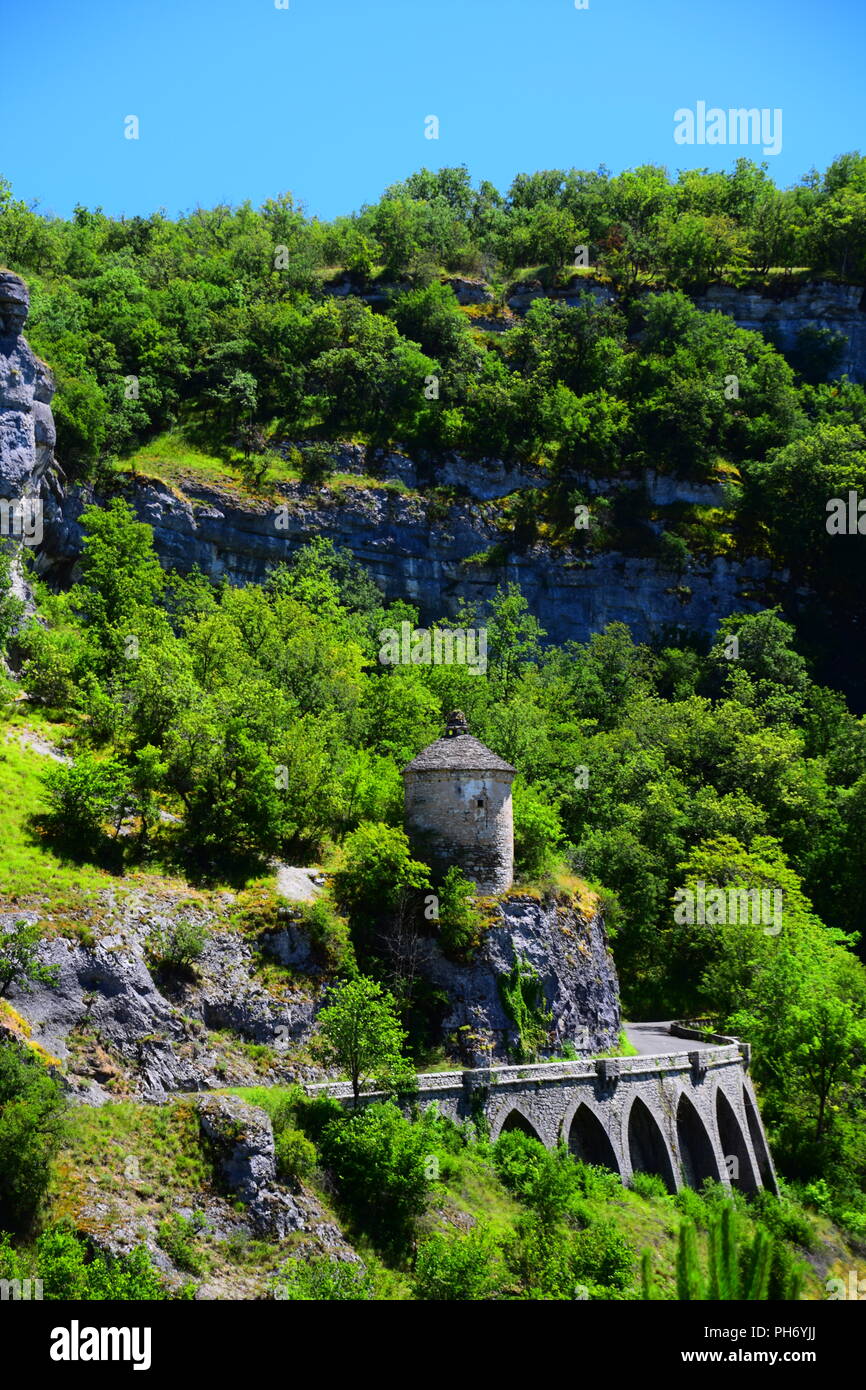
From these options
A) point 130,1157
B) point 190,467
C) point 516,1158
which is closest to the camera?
point 130,1157

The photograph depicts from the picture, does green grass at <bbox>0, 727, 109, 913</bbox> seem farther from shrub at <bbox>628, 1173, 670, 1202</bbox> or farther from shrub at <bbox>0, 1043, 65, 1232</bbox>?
shrub at <bbox>628, 1173, 670, 1202</bbox>

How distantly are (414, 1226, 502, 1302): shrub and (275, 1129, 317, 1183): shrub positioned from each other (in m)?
3.38

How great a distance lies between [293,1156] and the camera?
104 feet

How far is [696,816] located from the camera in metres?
69.3

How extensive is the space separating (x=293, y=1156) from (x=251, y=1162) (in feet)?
4.35

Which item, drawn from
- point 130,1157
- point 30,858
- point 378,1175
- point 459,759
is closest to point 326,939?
point 459,759

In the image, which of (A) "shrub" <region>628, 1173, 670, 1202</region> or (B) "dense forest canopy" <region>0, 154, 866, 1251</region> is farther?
(B) "dense forest canopy" <region>0, 154, 866, 1251</region>

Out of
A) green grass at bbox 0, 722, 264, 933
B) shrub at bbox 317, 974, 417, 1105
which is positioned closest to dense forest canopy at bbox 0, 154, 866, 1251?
green grass at bbox 0, 722, 264, 933

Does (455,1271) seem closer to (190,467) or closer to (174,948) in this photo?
(174,948)

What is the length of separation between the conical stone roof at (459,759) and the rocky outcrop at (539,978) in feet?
14.9

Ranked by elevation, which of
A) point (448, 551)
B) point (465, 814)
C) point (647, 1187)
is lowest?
point (647, 1187)

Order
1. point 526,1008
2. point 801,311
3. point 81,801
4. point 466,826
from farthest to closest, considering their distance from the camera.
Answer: point 801,311
point 466,826
point 526,1008
point 81,801

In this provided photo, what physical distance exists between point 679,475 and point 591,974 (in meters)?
52.0

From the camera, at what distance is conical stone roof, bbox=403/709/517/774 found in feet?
149
